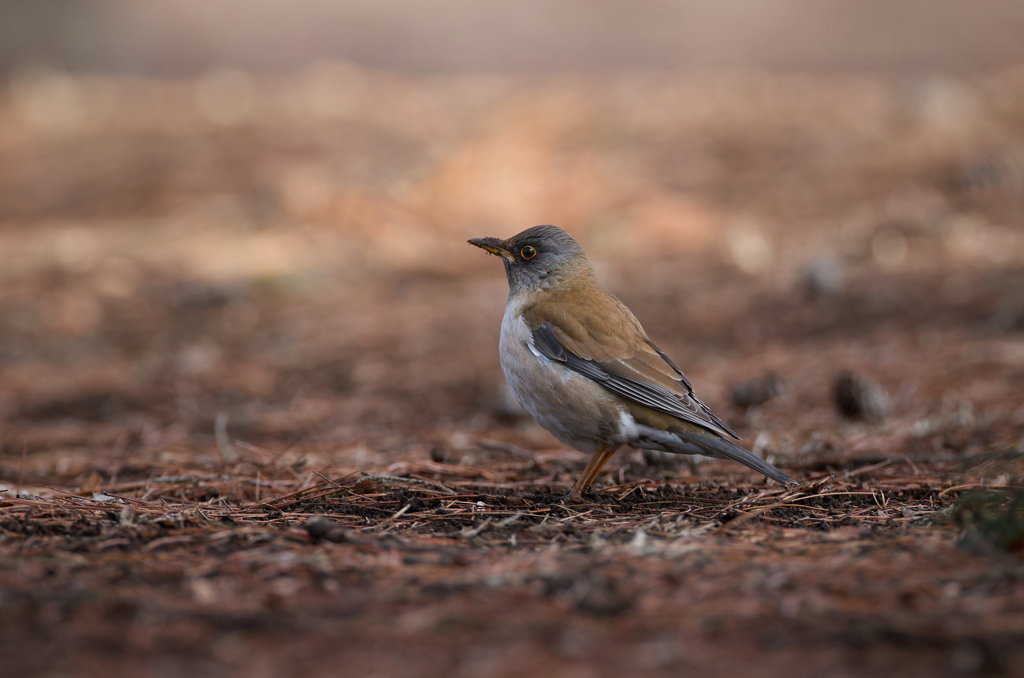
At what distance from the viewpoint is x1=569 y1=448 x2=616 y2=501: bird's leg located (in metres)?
4.14

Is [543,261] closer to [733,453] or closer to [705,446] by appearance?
[705,446]

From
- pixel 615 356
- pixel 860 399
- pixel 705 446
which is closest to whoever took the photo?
pixel 705 446

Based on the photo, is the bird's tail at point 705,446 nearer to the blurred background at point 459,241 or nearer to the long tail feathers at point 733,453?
the long tail feathers at point 733,453

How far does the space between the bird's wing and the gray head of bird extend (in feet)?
0.92

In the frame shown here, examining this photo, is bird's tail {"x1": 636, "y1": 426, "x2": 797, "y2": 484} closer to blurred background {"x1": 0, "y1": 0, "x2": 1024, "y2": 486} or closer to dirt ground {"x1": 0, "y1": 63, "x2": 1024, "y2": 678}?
dirt ground {"x1": 0, "y1": 63, "x2": 1024, "y2": 678}

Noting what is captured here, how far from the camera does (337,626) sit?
2.35 metres

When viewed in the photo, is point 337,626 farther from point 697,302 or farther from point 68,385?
point 697,302

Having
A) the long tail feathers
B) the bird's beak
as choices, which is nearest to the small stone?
the long tail feathers

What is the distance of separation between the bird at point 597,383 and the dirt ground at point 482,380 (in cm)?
27

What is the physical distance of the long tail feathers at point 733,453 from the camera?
376 centimetres

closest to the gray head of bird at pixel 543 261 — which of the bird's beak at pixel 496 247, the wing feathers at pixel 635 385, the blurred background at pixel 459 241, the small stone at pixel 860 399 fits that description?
the bird's beak at pixel 496 247

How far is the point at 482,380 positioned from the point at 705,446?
3.48 metres

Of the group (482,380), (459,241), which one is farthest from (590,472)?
(459,241)

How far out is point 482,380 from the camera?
7.36m
